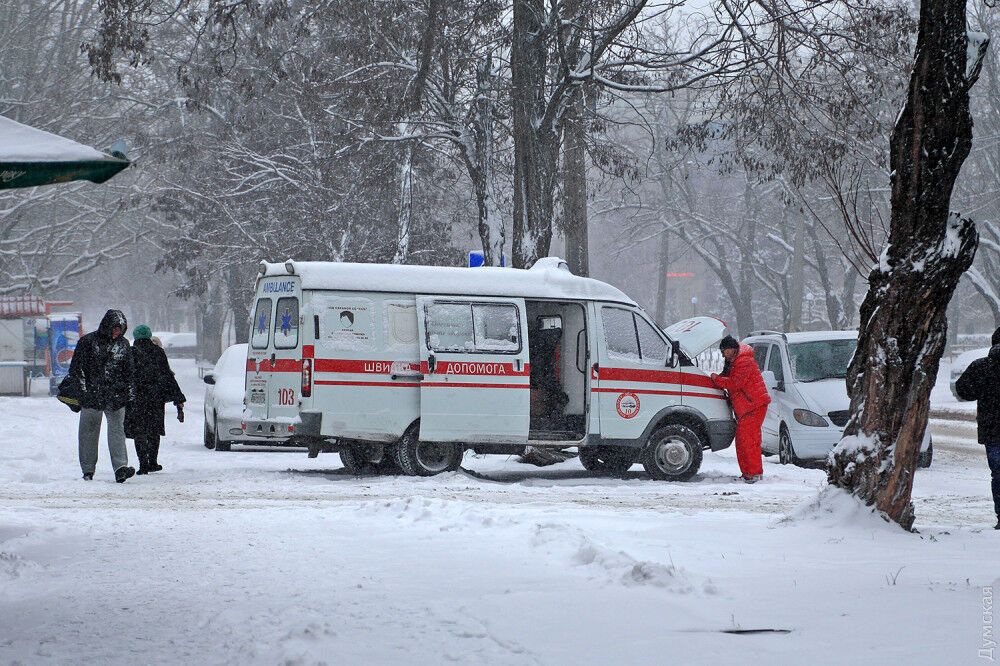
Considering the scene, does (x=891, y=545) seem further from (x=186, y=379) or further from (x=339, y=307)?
(x=186, y=379)

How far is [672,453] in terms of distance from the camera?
14445mm

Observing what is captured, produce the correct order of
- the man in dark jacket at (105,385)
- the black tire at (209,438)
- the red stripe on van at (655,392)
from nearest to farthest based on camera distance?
the man in dark jacket at (105,385) < the red stripe on van at (655,392) < the black tire at (209,438)

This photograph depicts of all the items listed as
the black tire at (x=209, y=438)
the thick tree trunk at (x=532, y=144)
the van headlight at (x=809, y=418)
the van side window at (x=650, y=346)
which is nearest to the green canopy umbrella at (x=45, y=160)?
the van side window at (x=650, y=346)

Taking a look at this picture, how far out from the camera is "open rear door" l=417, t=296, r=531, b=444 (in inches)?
534

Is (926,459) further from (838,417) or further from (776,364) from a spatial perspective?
(776,364)

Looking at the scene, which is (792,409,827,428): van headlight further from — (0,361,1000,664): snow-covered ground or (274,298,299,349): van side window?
(274,298,299,349): van side window

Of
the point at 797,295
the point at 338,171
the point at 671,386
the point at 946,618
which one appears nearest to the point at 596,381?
the point at 671,386

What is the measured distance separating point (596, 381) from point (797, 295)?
2917 centimetres

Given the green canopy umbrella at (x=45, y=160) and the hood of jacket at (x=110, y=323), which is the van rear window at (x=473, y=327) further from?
the green canopy umbrella at (x=45, y=160)

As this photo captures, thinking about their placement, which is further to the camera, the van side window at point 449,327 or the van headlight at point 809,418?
the van headlight at point 809,418

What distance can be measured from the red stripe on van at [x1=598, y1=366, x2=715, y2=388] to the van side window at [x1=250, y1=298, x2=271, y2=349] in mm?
3693

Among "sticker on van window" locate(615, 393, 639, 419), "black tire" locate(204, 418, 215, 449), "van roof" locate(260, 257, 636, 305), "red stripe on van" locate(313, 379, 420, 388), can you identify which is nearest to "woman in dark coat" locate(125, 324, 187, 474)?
"van roof" locate(260, 257, 636, 305)

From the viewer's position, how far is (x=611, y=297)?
14461mm

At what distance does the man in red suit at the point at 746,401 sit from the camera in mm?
14055
